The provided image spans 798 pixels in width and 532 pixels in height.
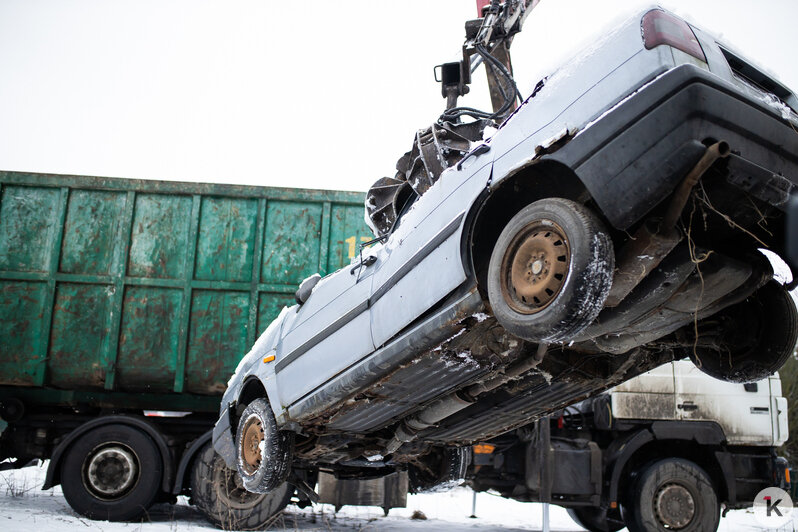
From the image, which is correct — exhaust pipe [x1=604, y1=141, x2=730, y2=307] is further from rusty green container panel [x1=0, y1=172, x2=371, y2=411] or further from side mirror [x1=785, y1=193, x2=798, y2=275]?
rusty green container panel [x1=0, y1=172, x2=371, y2=411]

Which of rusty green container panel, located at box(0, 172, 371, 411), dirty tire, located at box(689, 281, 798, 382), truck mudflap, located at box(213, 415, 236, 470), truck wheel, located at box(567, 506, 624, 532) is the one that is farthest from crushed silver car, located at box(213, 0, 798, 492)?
truck wheel, located at box(567, 506, 624, 532)

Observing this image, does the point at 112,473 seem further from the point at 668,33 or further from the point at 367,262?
the point at 668,33

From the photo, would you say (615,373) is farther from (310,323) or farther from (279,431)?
(279,431)

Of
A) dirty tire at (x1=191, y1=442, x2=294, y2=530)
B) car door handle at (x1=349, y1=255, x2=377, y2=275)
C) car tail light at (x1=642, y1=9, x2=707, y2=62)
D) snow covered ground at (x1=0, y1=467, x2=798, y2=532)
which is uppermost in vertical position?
car tail light at (x1=642, y1=9, x2=707, y2=62)

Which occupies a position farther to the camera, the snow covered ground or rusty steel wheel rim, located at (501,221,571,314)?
the snow covered ground

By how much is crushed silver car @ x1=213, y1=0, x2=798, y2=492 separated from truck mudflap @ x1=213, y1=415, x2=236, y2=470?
0.58 m

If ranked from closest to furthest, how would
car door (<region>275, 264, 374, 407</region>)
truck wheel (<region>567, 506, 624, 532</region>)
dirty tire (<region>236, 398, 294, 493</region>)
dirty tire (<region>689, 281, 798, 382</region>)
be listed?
dirty tire (<region>689, 281, 798, 382</region>), car door (<region>275, 264, 374, 407</region>), dirty tire (<region>236, 398, 294, 493</region>), truck wheel (<region>567, 506, 624, 532</region>)

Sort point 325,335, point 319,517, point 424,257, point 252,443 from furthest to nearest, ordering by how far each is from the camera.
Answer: point 319,517, point 252,443, point 325,335, point 424,257

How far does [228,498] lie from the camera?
6738 mm

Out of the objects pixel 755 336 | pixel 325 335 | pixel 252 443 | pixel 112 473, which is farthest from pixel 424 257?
pixel 112 473

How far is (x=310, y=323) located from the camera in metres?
4.61

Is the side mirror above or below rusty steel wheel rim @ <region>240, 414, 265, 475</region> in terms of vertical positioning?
above

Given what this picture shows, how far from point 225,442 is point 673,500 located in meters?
4.54

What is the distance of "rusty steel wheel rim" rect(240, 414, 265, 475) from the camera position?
4918 millimetres
